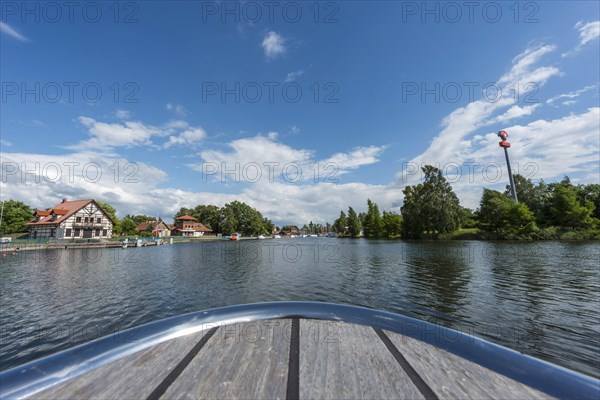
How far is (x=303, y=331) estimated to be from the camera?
2842 millimetres

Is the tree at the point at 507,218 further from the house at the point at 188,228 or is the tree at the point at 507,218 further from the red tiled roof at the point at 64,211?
the house at the point at 188,228

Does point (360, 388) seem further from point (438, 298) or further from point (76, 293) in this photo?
point (76, 293)

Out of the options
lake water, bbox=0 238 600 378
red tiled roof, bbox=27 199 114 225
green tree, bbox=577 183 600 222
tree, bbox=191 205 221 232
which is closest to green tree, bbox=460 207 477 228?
green tree, bbox=577 183 600 222

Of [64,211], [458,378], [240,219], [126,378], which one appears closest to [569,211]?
[458,378]

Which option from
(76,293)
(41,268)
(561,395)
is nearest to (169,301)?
(76,293)

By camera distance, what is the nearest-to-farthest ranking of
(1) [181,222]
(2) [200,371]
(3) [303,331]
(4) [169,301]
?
(2) [200,371]
(3) [303,331]
(4) [169,301]
(1) [181,222]

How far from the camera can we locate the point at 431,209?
50.3m

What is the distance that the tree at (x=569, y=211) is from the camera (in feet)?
145

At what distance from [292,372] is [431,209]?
54798mm

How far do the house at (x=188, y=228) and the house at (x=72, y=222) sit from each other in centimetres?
3770

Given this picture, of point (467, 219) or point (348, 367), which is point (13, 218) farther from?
point (467, 219)

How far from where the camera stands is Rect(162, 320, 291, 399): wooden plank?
70.6 inches

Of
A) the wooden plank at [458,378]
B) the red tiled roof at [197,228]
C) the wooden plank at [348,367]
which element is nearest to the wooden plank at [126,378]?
the wooden plank at [348,367]

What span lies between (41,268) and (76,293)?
11.3 metres
